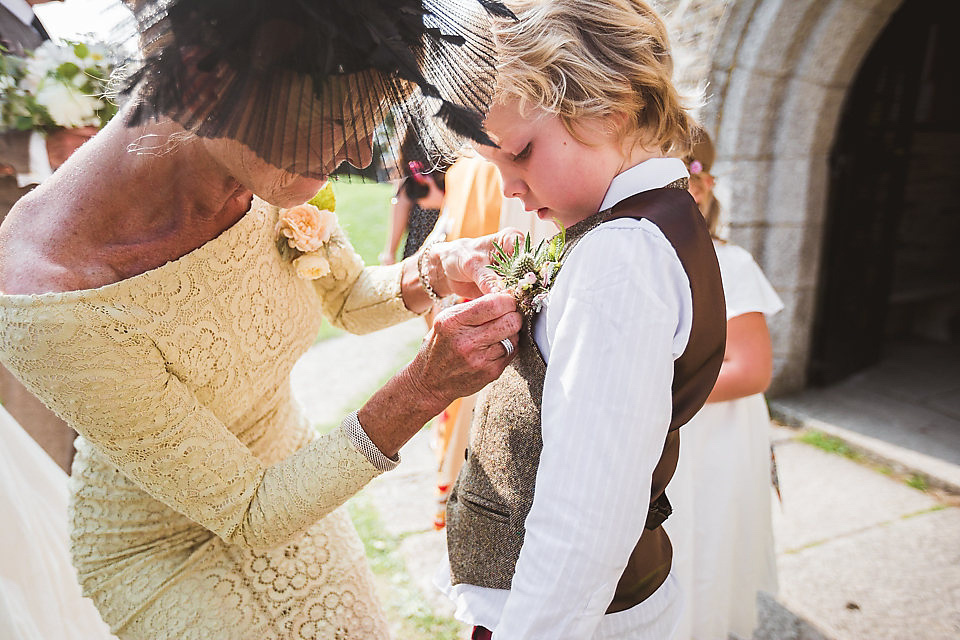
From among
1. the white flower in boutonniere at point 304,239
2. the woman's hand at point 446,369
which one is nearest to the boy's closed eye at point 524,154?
the woman's hand at point 446,369

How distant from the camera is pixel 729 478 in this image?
7.38ft

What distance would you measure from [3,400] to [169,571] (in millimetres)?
2258

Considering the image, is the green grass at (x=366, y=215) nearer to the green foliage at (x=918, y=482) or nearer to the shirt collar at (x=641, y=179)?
the green foliage at (x=918, y=482)

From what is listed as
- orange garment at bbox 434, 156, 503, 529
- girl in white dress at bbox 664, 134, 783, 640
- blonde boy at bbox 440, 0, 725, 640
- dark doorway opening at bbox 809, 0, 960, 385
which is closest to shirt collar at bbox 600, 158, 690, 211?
blonde boy at bbox 440, 0, 725, 640

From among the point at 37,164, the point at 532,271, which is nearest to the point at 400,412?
the point at 532,271

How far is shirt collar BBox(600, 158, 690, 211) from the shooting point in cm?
124

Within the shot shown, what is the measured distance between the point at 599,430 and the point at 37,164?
3.03 meters

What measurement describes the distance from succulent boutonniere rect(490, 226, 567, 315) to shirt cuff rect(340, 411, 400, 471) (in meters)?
0.43

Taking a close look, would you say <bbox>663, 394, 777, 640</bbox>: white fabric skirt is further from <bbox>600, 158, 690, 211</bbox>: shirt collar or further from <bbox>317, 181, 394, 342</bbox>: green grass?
<bbox>317, 181, 394, 342</bbox>: green grass

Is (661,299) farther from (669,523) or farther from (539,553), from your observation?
(669,523)

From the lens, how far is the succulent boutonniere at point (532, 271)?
126 centimetres

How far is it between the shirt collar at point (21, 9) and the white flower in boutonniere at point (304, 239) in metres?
2.43

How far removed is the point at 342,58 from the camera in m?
1.02

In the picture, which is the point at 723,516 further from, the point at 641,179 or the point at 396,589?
the point at 396,589
